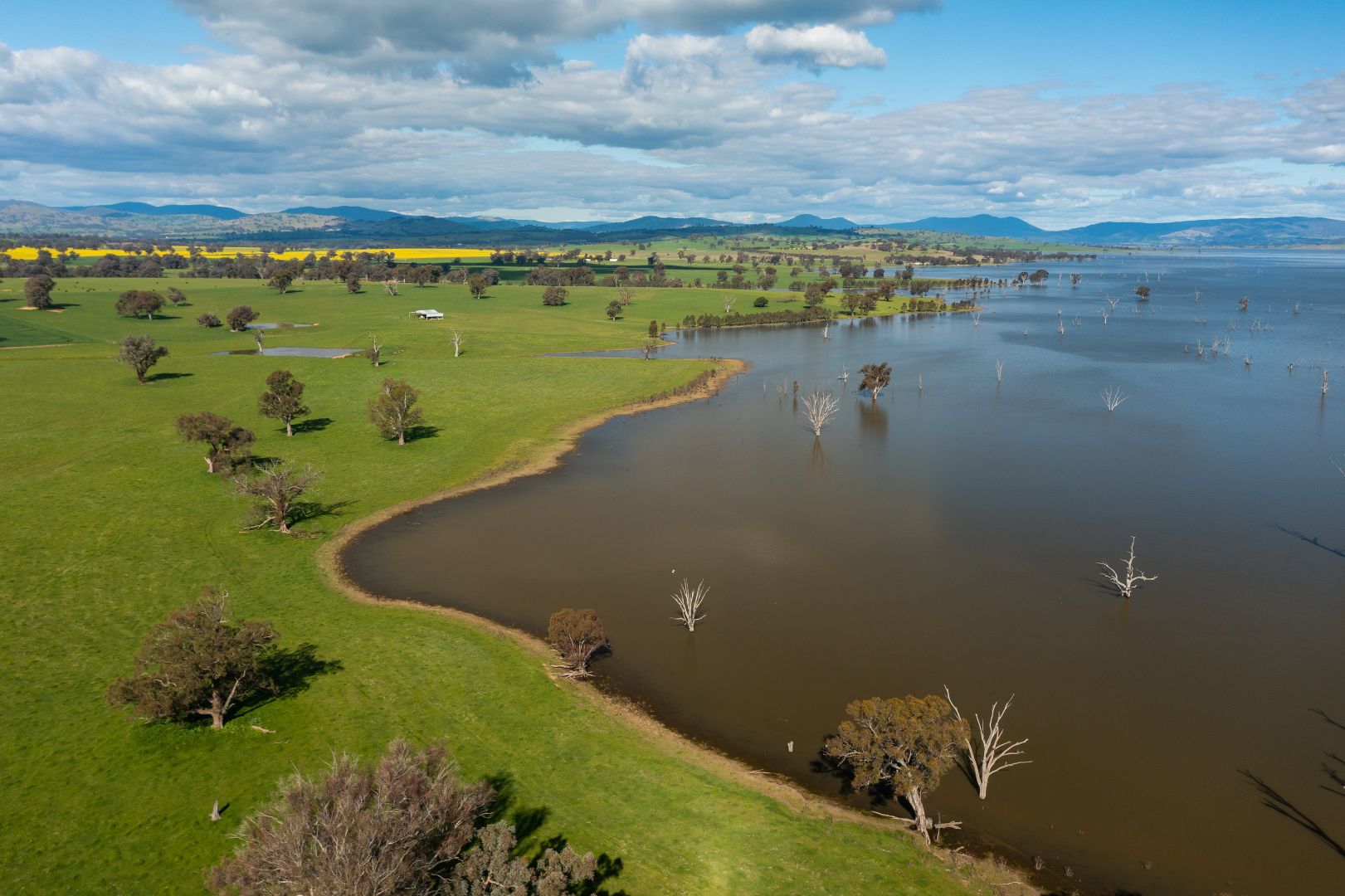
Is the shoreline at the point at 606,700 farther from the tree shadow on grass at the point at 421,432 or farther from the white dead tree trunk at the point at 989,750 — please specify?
the tree shadow on grass at the point at 421,432

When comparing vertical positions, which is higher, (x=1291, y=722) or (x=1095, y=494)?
(x=1095, y=494)

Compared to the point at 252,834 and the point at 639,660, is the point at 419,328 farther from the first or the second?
the point at 252,834

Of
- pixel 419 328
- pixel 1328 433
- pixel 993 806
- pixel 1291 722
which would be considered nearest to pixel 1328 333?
pixel 1328 433

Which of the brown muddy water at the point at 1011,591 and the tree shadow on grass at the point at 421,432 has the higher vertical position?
the tree shadow on grass at the point at 421,432

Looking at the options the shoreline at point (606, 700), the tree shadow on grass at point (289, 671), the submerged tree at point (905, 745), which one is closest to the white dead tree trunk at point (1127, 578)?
the submerged tree at point (905, 745)

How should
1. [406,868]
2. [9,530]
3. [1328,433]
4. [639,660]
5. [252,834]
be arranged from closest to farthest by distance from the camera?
[406,868]
[252,834]
[639,660]
[9,530]
[1328,433]

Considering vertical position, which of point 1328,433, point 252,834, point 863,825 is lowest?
point 863,825

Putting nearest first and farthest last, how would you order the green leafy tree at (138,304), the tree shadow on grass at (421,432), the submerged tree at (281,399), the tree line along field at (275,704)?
the tree line along field at (275,704) → the submerged tree at (281,399) → the tree shadow on grass at (421,432) → the green leafy tree at (138,304)

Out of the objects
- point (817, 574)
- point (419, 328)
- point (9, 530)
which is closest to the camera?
point (817, 574)
